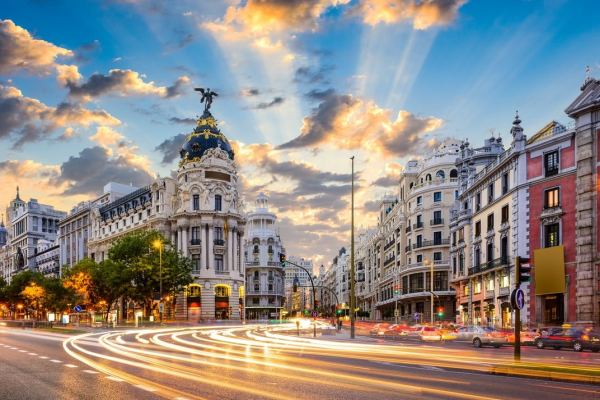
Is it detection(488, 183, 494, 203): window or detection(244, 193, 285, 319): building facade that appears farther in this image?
detection(244, 193, 285, 319): building facade

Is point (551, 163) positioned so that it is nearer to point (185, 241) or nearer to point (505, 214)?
point (505, 214)

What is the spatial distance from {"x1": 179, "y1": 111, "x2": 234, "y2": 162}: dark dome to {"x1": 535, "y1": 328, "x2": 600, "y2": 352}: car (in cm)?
7764

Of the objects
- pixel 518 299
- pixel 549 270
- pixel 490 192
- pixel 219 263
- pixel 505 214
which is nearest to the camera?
pixel 518 299

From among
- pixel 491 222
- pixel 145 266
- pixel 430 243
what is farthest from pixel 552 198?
pixel 145 266

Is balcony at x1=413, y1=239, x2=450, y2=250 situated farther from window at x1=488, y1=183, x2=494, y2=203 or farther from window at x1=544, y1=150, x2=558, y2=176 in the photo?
window at x1=544, y1=150, x2=558, y2=176

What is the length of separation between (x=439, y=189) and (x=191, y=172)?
4024cm

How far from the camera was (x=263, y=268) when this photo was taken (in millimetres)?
165625

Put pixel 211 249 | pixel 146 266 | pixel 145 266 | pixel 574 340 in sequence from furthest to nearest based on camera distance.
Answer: pixel 211 249, pixel 145 266, pixel 146 266, pixel 574 340

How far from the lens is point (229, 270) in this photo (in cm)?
10938

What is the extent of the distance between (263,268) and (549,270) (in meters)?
117

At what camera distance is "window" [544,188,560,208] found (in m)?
52.7

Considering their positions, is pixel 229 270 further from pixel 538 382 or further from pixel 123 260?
pixel 538 382

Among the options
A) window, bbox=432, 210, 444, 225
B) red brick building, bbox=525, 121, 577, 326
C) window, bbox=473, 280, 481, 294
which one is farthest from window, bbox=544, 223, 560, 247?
window, bbox=432, 210, 444, 225

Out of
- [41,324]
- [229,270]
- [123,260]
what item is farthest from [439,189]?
[41,324]
